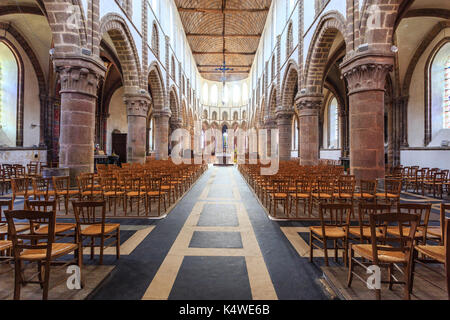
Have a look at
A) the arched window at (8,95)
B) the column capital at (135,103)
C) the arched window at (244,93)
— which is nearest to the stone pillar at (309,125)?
the column capital at (135,103)

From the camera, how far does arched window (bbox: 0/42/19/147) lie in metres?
12.9

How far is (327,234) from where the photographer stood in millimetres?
3074

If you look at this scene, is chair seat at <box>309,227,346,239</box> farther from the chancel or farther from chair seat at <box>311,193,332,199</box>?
chair seat at <box>311,193,332,199</box>

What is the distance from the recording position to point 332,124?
74.7 ft

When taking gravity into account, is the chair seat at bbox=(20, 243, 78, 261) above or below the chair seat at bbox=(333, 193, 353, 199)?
below

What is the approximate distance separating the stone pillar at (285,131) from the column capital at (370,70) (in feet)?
28.6

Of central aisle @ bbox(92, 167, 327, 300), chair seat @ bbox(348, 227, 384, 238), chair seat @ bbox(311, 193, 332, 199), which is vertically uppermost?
chair seat @ bbox(311, 193, 332, 199)

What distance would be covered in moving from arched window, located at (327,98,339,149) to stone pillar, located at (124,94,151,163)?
668 inches

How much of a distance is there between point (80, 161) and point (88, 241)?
429cm

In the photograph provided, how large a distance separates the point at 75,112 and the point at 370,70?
8704 mm

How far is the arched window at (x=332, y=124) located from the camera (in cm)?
2219

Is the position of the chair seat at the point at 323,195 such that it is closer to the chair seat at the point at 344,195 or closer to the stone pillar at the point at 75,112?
the chair seat at the point at 344,195

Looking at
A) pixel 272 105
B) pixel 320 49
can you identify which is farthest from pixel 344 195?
pixel 272 105

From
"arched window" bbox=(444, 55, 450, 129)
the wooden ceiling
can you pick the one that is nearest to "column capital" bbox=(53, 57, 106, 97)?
"arched window" bbox=(444, 55, 450, 129)
